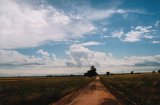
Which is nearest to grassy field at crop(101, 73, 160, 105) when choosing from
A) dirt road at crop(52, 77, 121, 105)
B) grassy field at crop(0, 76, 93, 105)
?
dirt road at crop(52, 77, 121, 105)

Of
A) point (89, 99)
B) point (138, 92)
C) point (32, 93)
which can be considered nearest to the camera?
point (89, 99)

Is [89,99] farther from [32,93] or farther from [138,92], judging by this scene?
[138,92]

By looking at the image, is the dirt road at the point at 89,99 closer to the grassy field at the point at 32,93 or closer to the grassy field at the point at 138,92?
the grassy field at the point at 138,92

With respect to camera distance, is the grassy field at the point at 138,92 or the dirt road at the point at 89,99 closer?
the dirt road at the point at 89,99

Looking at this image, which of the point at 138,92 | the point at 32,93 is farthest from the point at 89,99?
the point at 138,92

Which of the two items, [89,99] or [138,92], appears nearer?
[89,99]

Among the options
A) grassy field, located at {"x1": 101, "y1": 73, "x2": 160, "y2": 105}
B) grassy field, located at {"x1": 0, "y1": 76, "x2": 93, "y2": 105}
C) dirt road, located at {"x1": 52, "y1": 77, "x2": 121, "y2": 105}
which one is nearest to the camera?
dirt road, located at {"x1": 52, "y1": 77, "x2": 121, "y2": 105}

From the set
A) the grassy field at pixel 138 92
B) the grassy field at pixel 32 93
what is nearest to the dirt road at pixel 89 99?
the grassy field at pixel 138 92

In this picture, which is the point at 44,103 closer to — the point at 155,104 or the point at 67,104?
the point at 67,104

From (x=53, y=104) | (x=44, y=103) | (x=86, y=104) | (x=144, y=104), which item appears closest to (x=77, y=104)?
(x=86, y=104)

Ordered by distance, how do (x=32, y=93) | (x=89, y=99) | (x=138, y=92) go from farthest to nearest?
(x=138, y=92)
(x=32, y=93)
(x=89, y=99)

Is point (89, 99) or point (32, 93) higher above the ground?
point (32, 93)

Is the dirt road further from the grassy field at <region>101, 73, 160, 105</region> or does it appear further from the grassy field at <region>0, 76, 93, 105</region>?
the grassy field at <region>0, 76, 93, 105</region>

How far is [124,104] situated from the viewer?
1994 cm
